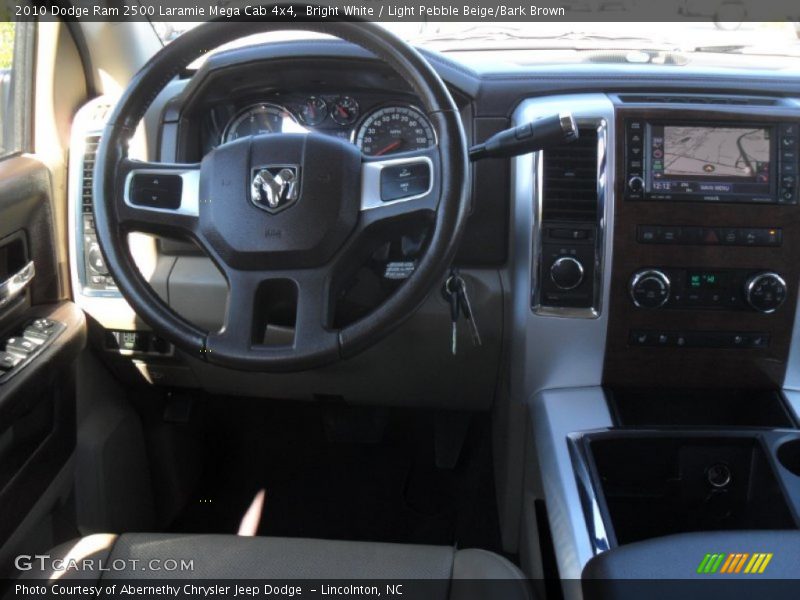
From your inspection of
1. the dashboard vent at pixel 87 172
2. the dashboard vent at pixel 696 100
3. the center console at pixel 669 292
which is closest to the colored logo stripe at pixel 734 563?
the center console at pixel 669 292

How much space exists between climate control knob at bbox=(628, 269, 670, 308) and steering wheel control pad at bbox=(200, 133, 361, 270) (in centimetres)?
65

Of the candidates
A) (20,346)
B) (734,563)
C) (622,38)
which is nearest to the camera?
(734,563)

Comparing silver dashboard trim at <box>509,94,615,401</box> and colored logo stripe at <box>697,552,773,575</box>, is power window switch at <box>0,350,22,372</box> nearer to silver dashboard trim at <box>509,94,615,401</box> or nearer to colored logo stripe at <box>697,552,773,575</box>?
silver dashboard trim at <box>509,94,615,401</box>

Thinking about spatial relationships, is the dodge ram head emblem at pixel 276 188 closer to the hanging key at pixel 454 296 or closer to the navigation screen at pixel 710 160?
the hanging key at pixel 454 296

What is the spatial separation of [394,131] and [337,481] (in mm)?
1139

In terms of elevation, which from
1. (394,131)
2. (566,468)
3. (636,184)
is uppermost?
(394,131)

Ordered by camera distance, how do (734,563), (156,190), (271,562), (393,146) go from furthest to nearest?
(393,146) < (156,190) < (271,562) < (734,563)

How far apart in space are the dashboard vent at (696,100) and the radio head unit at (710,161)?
0.06 m

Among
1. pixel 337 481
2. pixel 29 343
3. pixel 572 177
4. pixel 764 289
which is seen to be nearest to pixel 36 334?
pixel 29 343

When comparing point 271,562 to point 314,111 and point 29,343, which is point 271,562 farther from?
point 314,111

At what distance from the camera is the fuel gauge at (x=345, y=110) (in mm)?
1893

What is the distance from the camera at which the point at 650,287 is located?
1.74 m

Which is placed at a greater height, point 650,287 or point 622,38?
point 622,38

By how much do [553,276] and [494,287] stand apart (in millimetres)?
176
